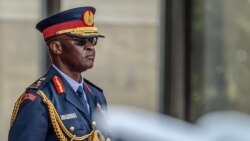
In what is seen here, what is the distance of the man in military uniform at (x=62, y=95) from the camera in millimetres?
2875

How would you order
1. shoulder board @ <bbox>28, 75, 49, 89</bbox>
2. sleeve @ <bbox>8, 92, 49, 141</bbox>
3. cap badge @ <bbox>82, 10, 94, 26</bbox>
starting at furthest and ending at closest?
1. cap badge @ <bbox>82, 10, 94, 26</bbox>
2. shoulder board @ <bbox>28, 75, 49, 89</bbox>
3. sleeve @ <bbox>8, 92, 49, 141</bbox>

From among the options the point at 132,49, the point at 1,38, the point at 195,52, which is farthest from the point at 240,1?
the point at 1,38

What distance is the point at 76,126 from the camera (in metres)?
2.96

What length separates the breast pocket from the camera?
9.66 ft

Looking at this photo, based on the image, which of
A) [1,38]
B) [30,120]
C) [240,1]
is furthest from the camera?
[240,1]

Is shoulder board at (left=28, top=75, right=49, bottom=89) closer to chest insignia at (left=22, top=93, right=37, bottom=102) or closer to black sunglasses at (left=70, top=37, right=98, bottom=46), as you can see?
chest insignia at (left=22, top=93, right=37, bottom=102)

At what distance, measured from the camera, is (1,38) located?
602 cm

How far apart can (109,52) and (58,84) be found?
330cm

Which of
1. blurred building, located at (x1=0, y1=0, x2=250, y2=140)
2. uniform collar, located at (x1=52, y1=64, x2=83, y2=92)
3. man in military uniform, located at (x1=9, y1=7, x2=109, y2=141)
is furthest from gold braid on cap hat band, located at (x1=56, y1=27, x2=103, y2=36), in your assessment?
blurred building, located at (x1=0, y1=0, x2=250, y2=140)

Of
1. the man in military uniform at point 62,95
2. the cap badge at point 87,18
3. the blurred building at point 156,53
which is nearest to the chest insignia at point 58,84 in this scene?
the man in military uniform at point 62,95

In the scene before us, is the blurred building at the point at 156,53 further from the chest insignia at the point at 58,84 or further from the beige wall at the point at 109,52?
the chest insignia at the point at 58,84

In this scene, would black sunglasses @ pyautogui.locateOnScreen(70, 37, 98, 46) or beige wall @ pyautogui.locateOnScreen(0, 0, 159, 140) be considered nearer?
black sunglasses @ pyautogui.locateOnScreen(70, 37, 98, 46)

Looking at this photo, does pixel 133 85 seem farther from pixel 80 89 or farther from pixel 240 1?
pixel 80 89

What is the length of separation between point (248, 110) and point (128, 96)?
1.03 meters
